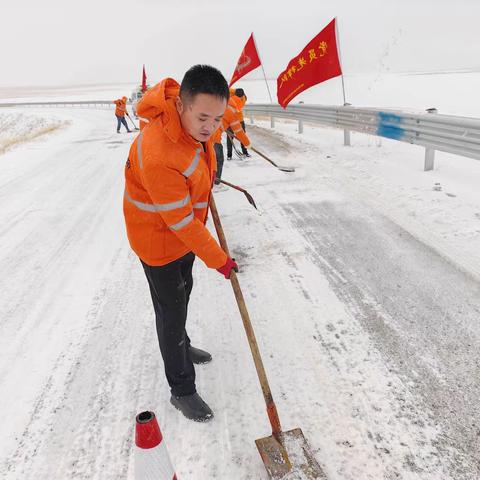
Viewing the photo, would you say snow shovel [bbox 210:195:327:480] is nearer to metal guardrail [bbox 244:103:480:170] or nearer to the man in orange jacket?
the man in orange jacket

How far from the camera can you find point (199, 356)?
278 centimetres

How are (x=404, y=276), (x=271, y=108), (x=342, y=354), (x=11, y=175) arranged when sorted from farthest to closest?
(x=271, y=108)
(x=11, y=175)
(x=404, y=276)
(x=342, y=354)

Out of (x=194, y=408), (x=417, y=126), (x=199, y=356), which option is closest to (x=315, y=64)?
(x=417, y=126)

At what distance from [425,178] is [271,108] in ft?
30.1

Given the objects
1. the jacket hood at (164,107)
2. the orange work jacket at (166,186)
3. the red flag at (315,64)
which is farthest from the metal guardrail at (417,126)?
the jacket hood at (164,107)

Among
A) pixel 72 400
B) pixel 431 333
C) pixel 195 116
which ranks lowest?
pixel 431 333

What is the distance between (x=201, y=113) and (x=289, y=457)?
173 cm

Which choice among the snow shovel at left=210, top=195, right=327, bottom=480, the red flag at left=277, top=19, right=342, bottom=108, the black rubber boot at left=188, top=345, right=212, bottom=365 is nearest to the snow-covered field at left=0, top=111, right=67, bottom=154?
the red flag at left=277, top=19, right=342, bottom=108

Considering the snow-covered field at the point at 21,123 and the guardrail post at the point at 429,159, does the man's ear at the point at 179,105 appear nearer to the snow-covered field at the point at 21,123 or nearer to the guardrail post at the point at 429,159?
the guardrail post at the point at 429,159

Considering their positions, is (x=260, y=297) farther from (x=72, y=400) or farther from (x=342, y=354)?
(x=72, y=400)

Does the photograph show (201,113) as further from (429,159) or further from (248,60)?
(248,60)

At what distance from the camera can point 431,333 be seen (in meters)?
2.91

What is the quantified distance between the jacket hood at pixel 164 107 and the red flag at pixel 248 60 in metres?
9.22

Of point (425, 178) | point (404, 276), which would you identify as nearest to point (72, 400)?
point (404, 276)
